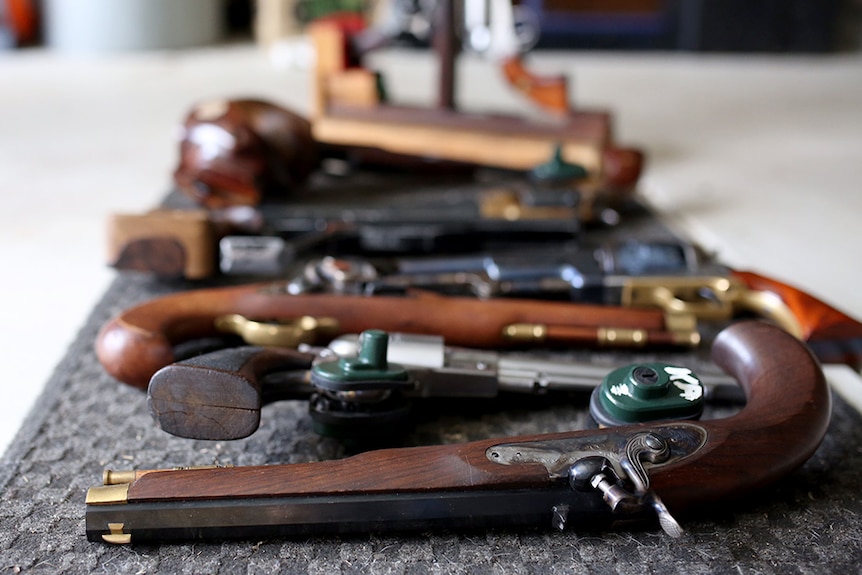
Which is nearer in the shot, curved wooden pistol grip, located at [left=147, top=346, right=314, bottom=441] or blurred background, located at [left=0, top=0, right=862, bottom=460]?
curved wooden pistol grip, located at [left=147, top=346, right=314, bottom=441]

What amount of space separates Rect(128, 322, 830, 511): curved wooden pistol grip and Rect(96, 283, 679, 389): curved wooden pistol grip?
229 mm

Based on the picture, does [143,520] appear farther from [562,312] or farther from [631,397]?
[562,312]

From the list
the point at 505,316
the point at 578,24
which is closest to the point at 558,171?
the point at 505,316

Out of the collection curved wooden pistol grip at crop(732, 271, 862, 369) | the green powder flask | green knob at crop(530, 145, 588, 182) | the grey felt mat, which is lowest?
the grey felt mat

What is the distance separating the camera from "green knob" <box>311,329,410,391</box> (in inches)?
27.3

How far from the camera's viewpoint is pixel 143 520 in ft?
1.97

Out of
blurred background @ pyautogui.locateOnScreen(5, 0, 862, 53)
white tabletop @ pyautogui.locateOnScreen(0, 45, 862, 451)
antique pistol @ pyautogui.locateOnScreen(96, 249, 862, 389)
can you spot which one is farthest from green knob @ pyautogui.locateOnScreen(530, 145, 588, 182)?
blurred background @ pyautogui.locateOnScreen(5, 0, 862, 53)

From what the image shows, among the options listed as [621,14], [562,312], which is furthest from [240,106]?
[621,14]

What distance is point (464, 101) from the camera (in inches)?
88.0

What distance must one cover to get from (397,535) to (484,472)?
9 centimetres

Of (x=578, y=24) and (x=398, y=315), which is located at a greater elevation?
(x=578, y=24)

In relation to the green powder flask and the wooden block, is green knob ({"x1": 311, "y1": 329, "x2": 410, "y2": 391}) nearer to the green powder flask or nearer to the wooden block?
the green powder flask

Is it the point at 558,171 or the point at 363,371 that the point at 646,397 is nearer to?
the point at 363,371

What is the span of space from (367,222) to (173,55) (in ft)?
5.86
